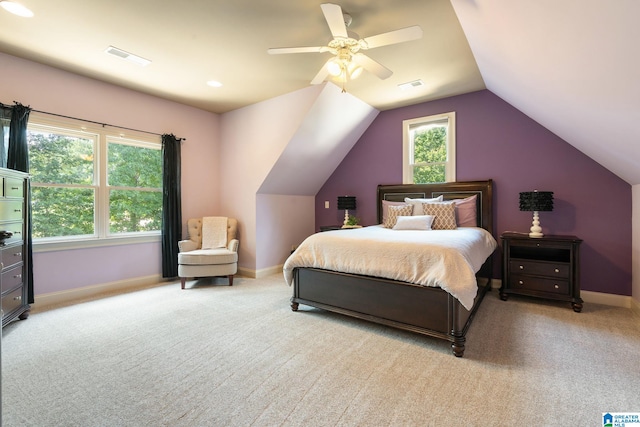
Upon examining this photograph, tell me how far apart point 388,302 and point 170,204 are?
3465mm

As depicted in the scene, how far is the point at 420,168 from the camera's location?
4.85 metres

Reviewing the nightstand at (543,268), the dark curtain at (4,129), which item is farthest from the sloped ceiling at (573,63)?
the dark curtain at (4,129)

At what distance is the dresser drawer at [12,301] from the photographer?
276 centimetres

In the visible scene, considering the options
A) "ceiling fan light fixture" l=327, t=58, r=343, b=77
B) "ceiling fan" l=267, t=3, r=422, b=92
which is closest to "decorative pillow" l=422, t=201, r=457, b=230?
"ceiling fan" l=267, t=3, r=422, b=92

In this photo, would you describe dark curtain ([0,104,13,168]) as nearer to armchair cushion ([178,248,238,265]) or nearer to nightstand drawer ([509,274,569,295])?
armchair cushion ([178,248,238,265])

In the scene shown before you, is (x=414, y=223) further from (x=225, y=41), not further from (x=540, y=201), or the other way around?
(x=225, y=41)

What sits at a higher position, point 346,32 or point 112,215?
point 346,32

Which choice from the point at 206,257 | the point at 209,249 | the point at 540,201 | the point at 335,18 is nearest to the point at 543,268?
the point at 540,201

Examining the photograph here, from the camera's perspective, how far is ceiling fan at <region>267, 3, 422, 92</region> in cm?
226

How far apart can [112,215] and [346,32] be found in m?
3.75

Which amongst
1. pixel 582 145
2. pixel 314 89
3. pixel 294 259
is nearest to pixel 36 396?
pixel 294 259

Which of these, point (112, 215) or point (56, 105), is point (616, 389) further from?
point (56, 105)

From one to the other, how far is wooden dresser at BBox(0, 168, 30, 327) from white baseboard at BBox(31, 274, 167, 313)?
0.37m

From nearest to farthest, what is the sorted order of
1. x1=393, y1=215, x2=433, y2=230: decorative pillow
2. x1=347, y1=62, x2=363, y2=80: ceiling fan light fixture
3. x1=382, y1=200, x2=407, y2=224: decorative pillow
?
x1=347, y1=62, x2=363, y2=80: ceiling fan light fixture → x1=393, y1=215, x2=433, y2=230: decorative pillow → x1=382, y1=200, x2=407, y2=224: decorative pillow
